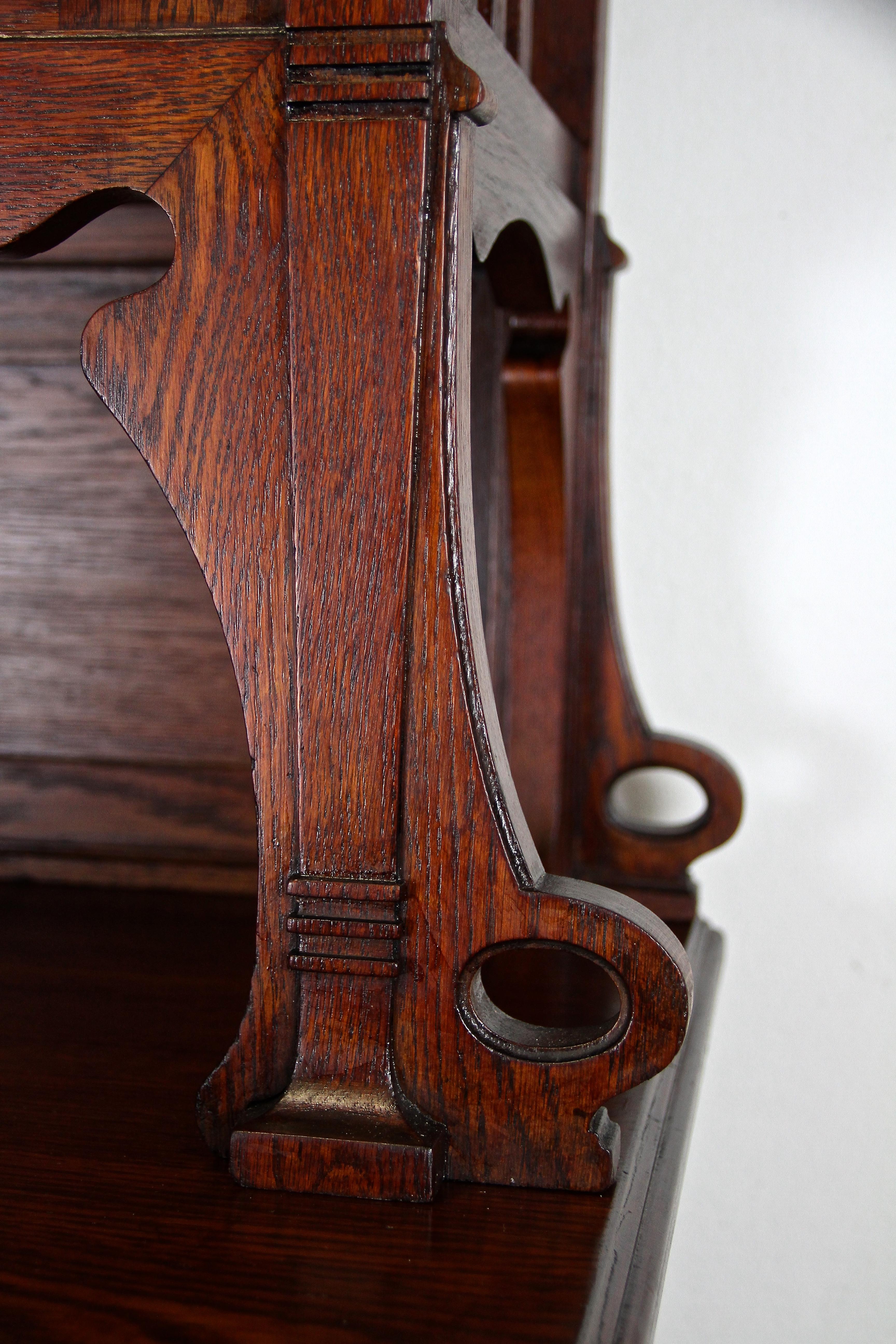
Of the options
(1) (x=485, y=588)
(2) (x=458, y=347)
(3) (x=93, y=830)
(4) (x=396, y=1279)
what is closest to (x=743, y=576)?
(1) (x=485, y=588)

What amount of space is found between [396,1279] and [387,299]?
1.17ft

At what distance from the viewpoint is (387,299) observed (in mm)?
486

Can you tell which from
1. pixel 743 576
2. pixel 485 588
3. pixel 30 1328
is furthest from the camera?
pixel 743 576

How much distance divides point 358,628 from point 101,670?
564 millimetres

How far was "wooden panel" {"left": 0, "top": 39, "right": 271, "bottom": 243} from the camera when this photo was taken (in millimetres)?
492

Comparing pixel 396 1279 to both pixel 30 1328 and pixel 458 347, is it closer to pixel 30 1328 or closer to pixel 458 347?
pixel 30 1328

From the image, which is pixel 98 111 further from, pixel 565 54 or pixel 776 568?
pixel 776 568

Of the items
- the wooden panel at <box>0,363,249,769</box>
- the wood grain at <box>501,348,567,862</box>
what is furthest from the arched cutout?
the wood grain at <box>501,348,567,862</box>

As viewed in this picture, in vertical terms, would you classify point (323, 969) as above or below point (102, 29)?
below

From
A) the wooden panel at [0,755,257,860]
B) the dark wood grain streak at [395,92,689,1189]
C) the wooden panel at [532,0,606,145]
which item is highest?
the wooden panel at [532,0,606,145]

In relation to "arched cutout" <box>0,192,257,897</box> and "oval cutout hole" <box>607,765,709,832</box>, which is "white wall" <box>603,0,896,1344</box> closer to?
"oval cutout hole" <box>607,765,709,832</box>

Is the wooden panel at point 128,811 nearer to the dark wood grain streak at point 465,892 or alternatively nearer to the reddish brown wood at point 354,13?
the dark wood grain streak at point 465,892

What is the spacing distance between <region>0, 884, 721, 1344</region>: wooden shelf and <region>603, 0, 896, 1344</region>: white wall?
0.55 meters

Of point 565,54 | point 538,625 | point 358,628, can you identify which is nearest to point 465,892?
point 358,628
